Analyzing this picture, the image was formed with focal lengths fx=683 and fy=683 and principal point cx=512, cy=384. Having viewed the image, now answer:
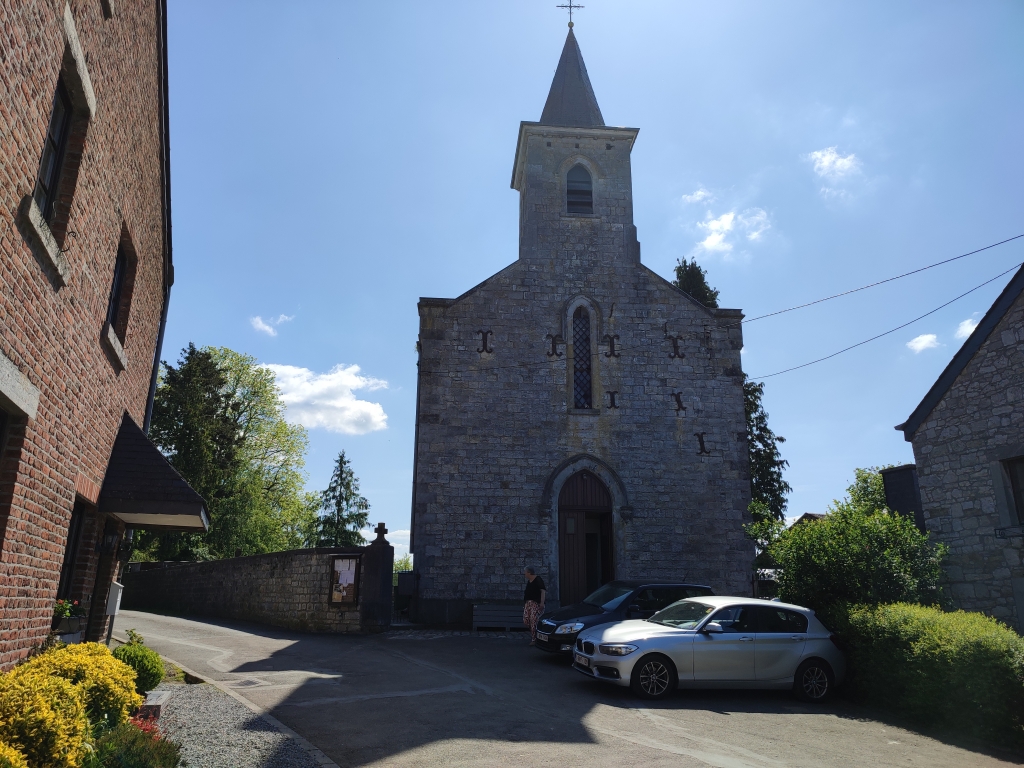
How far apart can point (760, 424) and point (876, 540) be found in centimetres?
2053

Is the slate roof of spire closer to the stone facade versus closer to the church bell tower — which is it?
the church bell tower

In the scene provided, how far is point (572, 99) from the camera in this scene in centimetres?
2239

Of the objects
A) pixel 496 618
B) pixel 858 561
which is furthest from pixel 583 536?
pixel 858 561

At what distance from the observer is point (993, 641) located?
7.96m

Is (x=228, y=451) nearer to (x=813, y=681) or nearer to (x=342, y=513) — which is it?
(x=342, y=513)

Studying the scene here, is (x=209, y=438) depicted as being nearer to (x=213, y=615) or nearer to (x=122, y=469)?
(x=213, y=615)

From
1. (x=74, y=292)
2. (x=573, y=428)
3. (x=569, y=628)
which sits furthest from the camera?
(x=573, y=428)

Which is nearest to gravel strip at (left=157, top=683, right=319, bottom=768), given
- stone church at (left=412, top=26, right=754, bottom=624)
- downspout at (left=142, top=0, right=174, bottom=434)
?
downspout at (left=142, top=0, right=174, bottom=434)

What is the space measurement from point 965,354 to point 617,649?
812 centimetres

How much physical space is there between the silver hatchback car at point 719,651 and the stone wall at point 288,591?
6.86 m

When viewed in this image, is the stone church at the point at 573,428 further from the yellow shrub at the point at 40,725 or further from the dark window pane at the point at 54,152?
the yellow shrub at the point at 40,725

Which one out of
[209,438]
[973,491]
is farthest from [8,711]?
[209,438]

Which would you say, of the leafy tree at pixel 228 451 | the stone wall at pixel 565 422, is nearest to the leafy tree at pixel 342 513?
the leafy tree at pixel 228 451

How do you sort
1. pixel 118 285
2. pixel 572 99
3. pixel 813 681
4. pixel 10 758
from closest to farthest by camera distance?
pixel 10 758
pixel 118 285
pixel 813 681
pixel 572 99
